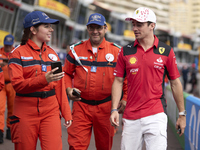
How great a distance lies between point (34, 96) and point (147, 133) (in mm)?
1357

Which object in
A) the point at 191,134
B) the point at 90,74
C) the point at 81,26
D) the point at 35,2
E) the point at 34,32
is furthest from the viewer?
the point at 81,26

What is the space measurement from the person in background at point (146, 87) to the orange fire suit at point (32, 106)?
2.42ft

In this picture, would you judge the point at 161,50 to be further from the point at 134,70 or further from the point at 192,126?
the point at 192,126

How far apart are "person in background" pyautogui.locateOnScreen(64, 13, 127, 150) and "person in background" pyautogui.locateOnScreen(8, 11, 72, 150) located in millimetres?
653

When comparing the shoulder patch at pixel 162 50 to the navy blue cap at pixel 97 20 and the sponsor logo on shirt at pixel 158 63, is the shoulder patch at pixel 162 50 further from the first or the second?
the navy blue cap at pixel 97 20

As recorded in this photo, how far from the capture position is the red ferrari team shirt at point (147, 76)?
12.4ft

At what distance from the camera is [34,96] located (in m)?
3.93

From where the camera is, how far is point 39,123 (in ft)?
12.9

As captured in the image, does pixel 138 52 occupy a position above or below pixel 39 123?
→ above

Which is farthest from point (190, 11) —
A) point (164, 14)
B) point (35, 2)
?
point (35, 2)

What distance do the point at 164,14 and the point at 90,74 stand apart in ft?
450

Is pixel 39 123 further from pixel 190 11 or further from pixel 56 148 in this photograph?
pixel 190 11

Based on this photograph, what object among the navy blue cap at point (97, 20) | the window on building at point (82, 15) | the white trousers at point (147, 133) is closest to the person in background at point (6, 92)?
the navy blue cap at point (97, 20)

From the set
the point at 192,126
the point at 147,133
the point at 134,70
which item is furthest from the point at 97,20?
the point at 192,126
